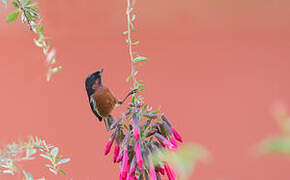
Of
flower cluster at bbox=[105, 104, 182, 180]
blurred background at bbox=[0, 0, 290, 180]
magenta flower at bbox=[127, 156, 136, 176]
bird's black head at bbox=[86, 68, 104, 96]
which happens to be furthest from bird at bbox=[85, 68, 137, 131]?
blurred background at bbox=[0, 0, 290, 180]

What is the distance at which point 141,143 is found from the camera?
730 millimetres

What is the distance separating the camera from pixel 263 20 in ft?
6.93

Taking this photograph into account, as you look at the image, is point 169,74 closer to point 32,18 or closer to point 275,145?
point 32,18

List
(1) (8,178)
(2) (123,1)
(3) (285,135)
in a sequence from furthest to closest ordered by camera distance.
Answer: (2) (123,1) → (1) (8,178) → (3) (285,135)

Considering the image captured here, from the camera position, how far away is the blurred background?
208 centimetres

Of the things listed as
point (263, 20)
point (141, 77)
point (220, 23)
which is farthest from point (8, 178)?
point (263, 20)

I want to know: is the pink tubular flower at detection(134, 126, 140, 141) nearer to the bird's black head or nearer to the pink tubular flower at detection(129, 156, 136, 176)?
the pink tubular flower at detection(129, 156, 136, 176)

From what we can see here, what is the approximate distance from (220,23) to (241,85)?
0.42 m

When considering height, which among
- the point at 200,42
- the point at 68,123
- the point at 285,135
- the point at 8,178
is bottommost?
the point at 285,135

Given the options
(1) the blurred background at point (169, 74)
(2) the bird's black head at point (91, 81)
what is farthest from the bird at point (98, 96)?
(1) the blurred background at point (169, 74)

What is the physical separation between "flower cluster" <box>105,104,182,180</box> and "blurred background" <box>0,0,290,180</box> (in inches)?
53.1

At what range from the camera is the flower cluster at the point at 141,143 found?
69 centimetres

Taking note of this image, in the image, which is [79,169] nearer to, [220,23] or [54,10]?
[54,10]

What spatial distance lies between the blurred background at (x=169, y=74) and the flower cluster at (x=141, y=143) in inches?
53.1
